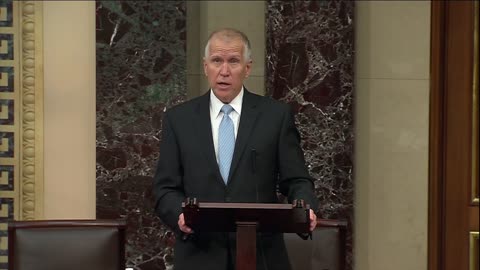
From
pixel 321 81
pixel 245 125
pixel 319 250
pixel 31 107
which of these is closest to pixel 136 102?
pixel 31 107

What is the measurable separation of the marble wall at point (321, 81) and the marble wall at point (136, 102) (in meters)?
0.52

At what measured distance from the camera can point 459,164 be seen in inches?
142

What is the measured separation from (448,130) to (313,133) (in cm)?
75

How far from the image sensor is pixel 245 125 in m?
2.82

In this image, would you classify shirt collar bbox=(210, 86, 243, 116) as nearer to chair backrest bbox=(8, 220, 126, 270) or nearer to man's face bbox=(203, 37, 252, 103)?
man's face bbox=(203, 37, 252, 103)

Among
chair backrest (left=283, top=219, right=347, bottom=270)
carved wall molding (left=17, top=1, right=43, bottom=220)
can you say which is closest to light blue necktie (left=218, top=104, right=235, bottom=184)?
chair backrest (left=283, top=219, right=347, bottom=270)

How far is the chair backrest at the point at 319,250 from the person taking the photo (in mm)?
2975

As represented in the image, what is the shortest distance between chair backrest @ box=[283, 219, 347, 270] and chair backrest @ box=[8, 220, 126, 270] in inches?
26.4

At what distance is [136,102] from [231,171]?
147 centimetres

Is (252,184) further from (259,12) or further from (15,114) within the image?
(15,114)

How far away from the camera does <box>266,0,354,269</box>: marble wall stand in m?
4.07

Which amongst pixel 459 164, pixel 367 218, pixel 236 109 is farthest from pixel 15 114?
pixel 459 164

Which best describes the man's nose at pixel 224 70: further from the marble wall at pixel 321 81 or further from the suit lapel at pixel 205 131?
the marble wall at pixel 321 81

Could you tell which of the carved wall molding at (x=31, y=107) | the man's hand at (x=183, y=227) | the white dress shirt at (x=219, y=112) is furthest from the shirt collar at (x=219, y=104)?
the carved wall molding at (x=31, y=107)
